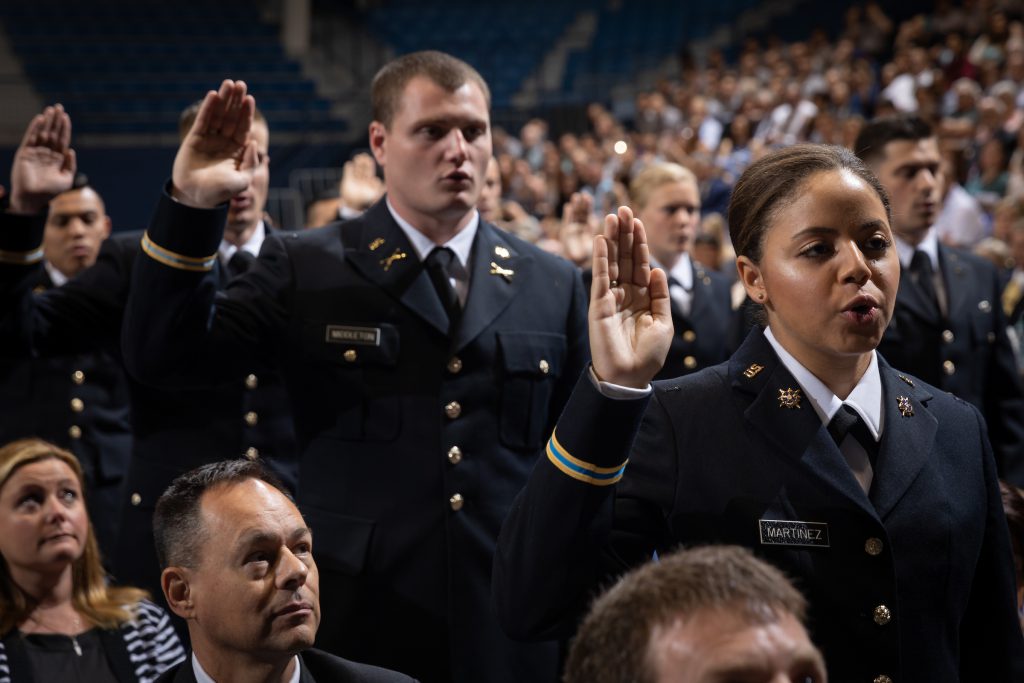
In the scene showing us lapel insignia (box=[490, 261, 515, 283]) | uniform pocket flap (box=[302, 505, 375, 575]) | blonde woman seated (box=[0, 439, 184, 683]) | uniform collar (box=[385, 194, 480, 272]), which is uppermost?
uniform collar (box=[385, 194, 480, 272])

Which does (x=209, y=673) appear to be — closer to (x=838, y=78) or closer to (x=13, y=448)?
(x=13, y=448)

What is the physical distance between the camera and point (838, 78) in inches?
472

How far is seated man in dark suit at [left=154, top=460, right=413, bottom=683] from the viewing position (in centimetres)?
243

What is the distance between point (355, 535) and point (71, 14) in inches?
627

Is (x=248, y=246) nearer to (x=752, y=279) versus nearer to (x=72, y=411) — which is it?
(x=72, y=411)

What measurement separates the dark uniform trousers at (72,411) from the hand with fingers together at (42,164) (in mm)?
1747

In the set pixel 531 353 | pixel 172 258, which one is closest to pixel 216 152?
pixel 172 258

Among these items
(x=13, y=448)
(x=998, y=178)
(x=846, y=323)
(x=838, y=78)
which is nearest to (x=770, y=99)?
(x=838, y=78)

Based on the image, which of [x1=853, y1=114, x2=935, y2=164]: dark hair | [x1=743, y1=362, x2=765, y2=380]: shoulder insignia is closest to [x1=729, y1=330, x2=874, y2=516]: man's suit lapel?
[x1=743, y1=362, x2=765, y2=380]: shoulder insignia

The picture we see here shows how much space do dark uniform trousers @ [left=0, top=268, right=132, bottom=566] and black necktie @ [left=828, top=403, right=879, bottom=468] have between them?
132 inches

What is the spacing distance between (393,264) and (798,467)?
1.23 meters

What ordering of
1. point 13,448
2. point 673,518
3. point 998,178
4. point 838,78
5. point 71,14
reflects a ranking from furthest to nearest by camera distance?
point 71,14
point 838,78
point 998,178
point 13,448
point 673,518

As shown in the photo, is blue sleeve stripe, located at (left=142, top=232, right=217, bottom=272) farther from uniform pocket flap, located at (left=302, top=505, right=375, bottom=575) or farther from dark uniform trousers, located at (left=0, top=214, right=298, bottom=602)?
dark uniform trousers, located at (left=0, top=214, right=298, bottom=602)

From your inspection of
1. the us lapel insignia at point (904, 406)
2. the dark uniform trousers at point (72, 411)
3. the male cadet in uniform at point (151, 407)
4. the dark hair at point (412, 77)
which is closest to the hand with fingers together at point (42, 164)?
the male cadet in uniform at point (151, 407)
